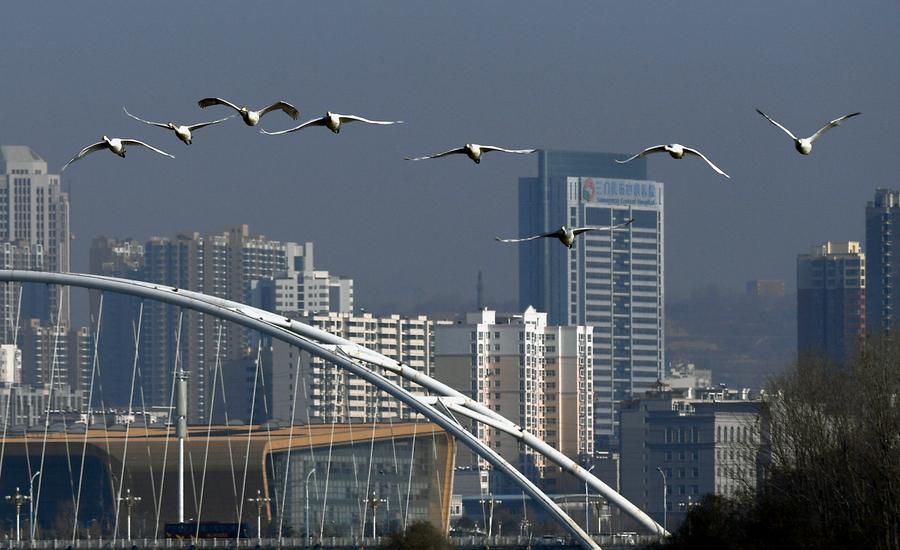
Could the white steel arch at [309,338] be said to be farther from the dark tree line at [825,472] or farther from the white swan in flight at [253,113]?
the white swan in flight at [253,113]

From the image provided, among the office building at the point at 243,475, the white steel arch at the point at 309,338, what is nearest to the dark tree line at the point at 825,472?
the white steel arch at the point at 309,338

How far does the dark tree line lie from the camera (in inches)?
3103

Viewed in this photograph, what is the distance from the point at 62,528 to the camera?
17238 centimetres

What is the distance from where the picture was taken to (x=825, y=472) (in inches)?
3248

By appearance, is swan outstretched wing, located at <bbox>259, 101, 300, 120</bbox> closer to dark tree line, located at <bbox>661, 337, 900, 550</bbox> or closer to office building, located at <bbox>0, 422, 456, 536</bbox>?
dark tree line, located at <bbox>661, 337, 900, 550</bbox>

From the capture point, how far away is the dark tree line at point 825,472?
7881 cm

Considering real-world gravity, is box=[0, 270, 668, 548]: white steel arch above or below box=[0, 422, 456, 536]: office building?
above

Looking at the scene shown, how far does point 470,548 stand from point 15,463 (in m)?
62.7

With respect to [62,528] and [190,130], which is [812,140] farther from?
[62,528]

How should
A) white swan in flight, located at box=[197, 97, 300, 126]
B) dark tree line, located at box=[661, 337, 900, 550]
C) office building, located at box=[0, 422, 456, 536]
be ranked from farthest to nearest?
office building, located at box=[0, 422, 456, 536] → dark tree line, located at box=[661, 337, 900, 550] → white swan in flight, located at box=[197, 97, 300, 126]

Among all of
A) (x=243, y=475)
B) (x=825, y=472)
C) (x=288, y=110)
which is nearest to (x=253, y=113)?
(x=288, y=110)

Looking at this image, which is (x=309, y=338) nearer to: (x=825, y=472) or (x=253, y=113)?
(x=825, y=472)

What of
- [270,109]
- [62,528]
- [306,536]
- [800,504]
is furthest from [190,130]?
[62,528]

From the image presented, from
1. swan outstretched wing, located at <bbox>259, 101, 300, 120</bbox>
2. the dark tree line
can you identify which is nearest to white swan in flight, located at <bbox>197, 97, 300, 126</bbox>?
swan outstretched wing, located at <bbox>259, 101, 300, 120</bbox>
